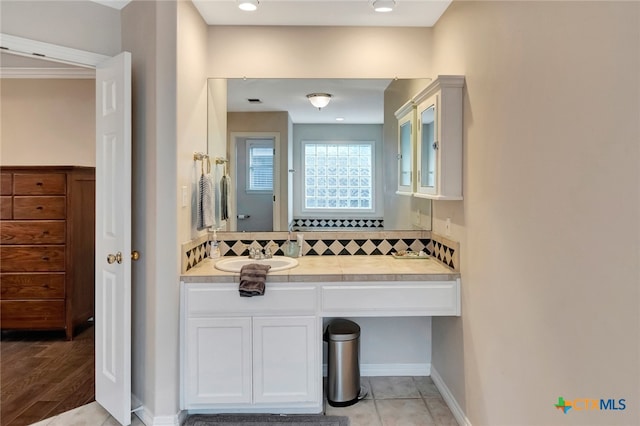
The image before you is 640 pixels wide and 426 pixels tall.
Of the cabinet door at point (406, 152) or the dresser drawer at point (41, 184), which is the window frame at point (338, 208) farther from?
the dresser drawer at point (41, 184)

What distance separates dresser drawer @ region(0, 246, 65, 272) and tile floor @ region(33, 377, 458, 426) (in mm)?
1656

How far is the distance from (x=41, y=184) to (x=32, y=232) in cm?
44

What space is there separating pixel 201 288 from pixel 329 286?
73 cm

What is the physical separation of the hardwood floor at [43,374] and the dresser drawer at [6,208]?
1103 millimetres

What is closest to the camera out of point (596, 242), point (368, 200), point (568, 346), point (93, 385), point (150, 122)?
point (596, 242)

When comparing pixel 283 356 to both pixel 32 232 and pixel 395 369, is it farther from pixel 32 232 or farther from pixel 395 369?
pixel 32 232

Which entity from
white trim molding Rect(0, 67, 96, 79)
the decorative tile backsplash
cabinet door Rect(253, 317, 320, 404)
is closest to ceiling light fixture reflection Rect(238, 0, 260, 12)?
the decorative tile backsplash

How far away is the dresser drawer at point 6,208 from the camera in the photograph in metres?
3.67

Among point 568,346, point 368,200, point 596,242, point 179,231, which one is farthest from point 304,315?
point 596,242

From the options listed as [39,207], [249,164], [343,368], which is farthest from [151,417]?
[39,207]

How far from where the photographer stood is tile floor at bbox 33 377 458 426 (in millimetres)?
2406

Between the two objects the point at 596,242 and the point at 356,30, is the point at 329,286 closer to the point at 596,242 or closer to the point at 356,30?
the point at 596,242

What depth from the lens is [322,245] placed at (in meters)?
3.02

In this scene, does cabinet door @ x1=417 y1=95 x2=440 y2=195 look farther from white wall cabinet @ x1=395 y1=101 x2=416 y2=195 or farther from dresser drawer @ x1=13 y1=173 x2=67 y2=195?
dresser drawer @ x1=13 y1=173 x2=67 y2=195
